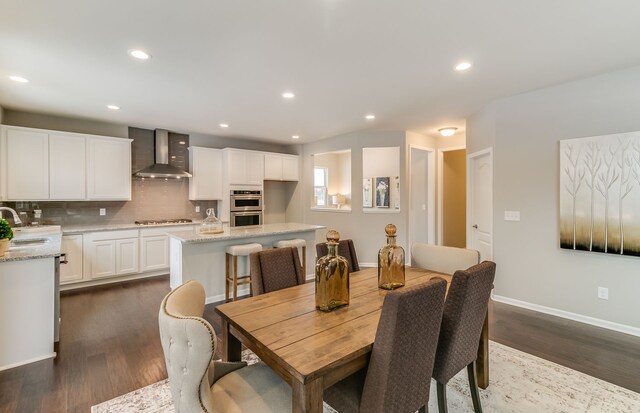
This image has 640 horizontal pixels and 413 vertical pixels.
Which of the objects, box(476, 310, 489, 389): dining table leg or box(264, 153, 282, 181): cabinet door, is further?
box(264, 153, 282, 181): cabinet door

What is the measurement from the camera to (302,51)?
2.56m

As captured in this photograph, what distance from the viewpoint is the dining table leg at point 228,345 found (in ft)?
5.50

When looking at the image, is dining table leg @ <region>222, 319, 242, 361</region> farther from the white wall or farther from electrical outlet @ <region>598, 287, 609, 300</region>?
electrical outlet @ <region>598, 287, 609, 300</region>

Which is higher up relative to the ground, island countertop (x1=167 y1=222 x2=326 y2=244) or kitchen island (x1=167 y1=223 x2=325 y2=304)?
island countertop (x1=167 y1=222 x2=326 y2=244)

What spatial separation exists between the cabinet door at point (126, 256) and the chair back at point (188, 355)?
4.34 m

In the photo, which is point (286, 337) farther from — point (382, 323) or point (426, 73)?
point (426, 73)

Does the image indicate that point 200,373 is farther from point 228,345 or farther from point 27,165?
point 27,165

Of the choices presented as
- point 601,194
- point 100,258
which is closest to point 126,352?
point 100,258

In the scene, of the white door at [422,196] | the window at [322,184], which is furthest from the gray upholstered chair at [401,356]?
the window at [322,184]

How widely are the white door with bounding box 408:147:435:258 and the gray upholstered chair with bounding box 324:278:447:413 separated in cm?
503

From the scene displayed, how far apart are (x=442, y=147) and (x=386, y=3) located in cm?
485

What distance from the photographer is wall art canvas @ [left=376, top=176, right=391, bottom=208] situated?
19.8 ft

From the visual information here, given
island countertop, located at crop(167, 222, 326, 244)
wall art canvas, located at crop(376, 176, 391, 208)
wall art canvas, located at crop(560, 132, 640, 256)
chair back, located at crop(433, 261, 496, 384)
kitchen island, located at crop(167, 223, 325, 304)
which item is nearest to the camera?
chair back, located at crop(433, 261, 496, 384)

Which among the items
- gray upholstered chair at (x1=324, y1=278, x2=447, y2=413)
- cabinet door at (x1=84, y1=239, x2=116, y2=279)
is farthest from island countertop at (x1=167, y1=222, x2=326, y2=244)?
gray upholstered chair at (x1=324, y1=278, x2=447, y2=413)
